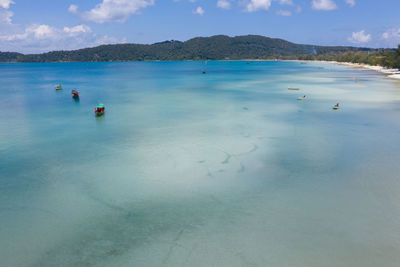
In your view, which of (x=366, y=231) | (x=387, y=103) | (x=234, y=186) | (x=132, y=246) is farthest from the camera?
(x=387, y=103)

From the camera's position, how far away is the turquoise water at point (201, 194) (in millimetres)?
9883

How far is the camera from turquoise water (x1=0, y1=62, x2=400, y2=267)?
9.88 meters

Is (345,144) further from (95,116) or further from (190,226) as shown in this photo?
(95,116)

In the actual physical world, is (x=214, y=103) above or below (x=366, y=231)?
above

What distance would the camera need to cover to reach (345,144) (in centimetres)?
2108

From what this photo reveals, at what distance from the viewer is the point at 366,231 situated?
10867mm

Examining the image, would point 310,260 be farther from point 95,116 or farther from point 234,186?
point 95,116

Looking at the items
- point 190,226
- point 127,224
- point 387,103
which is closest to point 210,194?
point 190,226

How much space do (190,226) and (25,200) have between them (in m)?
8.17

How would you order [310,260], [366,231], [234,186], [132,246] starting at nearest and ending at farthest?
[310,260] < [132,246] < [366,231] < [234,186]

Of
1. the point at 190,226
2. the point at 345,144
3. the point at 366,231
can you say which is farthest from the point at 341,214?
the point at 345,144

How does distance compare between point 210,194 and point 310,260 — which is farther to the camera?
point 210,194

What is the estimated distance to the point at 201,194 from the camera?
44.7ft

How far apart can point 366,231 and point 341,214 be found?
3.97ft
